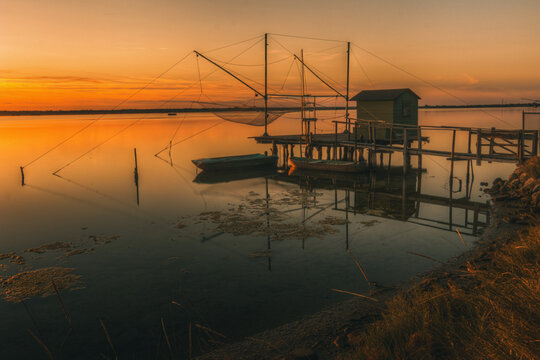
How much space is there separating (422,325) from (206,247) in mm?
7961

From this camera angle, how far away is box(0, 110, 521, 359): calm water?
25.0ft

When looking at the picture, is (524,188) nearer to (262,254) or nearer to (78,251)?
(262,254)

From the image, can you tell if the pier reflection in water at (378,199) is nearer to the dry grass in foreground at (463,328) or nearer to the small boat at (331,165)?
the small boat at (331,165)

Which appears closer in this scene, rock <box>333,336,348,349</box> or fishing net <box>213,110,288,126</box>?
rock <box>333,336,348,349</box>

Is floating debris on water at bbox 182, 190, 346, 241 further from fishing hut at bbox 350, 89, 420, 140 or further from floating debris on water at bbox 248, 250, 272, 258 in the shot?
fishing hut at bbox 350, 89, 420, 140

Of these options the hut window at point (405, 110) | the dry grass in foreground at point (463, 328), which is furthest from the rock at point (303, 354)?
the hut window at point (405, 110)

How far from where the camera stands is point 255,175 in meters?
27.8

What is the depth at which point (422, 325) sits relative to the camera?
17.5 ft

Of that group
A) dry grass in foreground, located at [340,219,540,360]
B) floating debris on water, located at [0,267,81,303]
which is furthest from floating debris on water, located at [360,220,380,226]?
floating debris on water, located at [0,267,81,303]

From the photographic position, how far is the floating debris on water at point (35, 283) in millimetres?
8922

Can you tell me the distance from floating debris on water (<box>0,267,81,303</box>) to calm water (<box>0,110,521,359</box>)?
254 millimetres

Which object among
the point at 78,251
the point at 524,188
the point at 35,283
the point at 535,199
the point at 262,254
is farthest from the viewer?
the point at 524,188

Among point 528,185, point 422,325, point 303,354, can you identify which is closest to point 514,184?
point 528,185

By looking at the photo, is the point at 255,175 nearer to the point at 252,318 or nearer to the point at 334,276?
the point at 334,276
